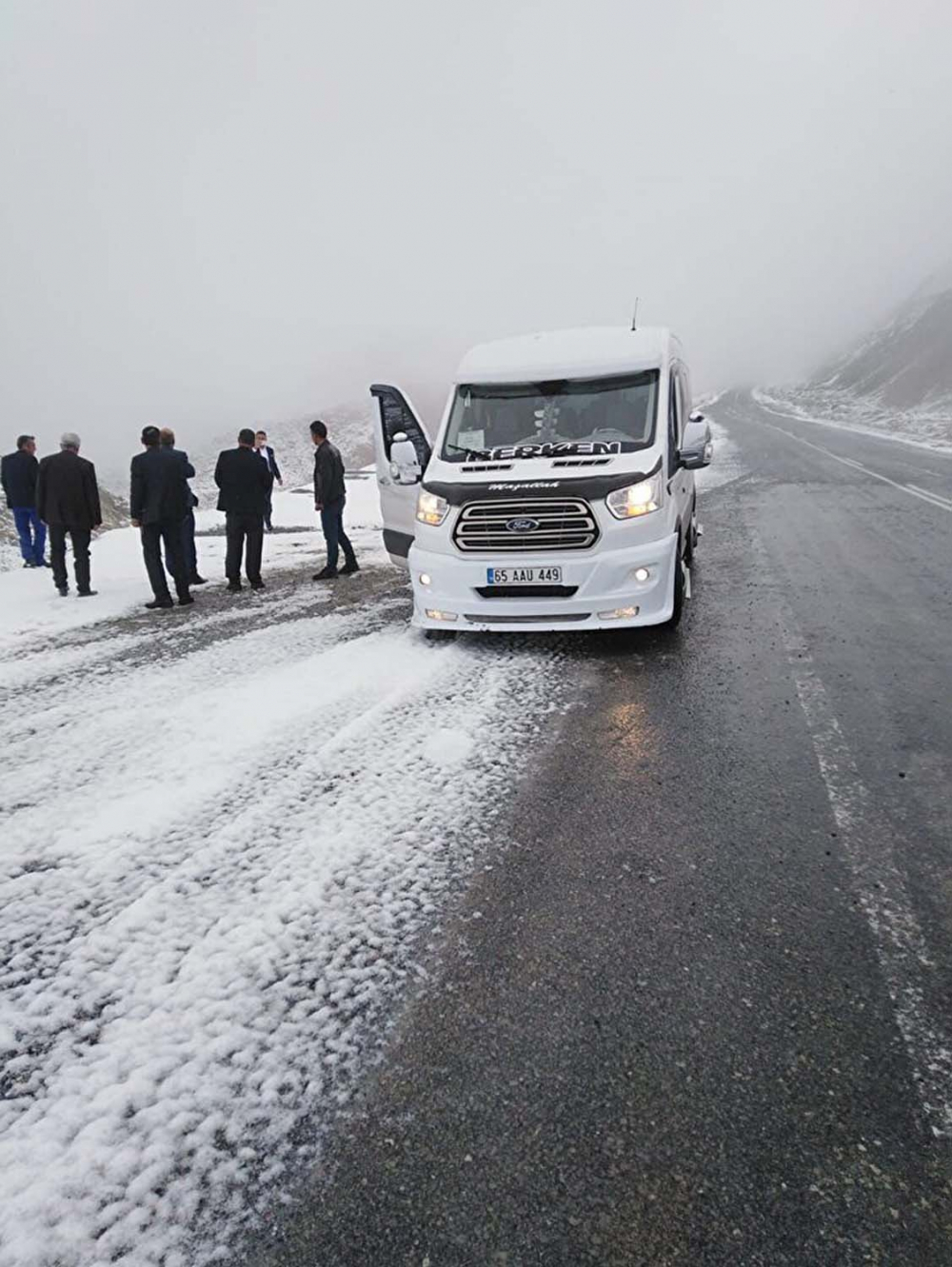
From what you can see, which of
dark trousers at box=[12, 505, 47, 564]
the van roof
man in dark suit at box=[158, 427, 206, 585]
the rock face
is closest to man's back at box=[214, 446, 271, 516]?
man in dark suit at box=[158, 427, 206, 585]

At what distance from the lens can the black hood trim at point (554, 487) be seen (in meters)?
5.18

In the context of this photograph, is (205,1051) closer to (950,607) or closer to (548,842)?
(548,842)

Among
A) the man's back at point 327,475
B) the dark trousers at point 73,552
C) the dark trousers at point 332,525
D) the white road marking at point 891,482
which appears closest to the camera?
the dark trousers at point 73,552

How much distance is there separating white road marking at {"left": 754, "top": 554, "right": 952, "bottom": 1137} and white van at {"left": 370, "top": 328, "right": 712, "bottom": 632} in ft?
5.87

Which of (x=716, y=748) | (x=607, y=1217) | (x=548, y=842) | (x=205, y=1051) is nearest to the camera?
(x=607, y=1217)

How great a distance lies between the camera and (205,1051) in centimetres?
204

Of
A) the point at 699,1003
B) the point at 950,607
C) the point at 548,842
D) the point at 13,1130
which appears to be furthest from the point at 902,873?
the point at 950,607

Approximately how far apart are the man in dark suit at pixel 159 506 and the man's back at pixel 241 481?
1.23ft

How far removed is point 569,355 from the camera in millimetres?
6301

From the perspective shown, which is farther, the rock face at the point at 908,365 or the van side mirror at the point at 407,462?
the rock face at the point at 908,365

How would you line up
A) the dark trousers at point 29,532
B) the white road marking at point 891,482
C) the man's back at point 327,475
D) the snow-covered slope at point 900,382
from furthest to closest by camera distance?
the snow-covered slope at point 900,382
the white road marking at point 891,482
the dark trousers at point 29,532
the man's back at point 327,475

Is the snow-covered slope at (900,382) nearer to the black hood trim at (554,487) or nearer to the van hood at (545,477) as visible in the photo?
the van hood at (545,477)

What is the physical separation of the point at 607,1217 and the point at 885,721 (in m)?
3.28

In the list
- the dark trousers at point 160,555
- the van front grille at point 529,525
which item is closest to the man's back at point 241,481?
the dark trousers at point 160,555
